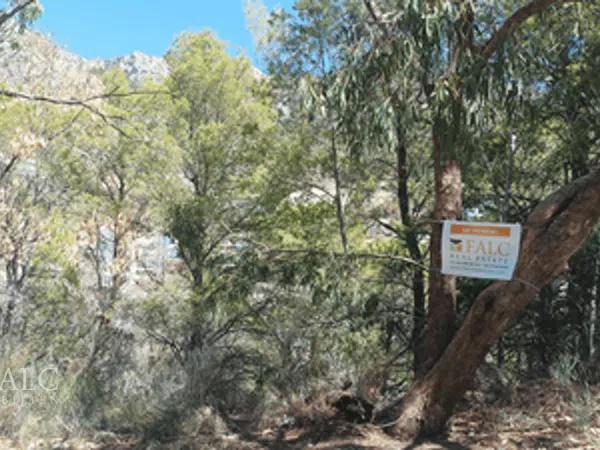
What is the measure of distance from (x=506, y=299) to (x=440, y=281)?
30.0 inches

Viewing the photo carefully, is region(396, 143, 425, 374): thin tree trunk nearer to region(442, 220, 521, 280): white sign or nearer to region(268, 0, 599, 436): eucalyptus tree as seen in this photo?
region(268, 0, 599, 436): eucalyptus tree

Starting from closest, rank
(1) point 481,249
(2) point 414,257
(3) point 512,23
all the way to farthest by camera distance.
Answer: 1. (1) point 481,249
2. (3) point 512,23
3. (2) point 414,257

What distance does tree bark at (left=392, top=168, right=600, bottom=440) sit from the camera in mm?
4570

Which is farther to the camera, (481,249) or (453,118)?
(453,118)

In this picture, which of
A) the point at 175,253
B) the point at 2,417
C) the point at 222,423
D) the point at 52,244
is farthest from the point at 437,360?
the point at 52,244

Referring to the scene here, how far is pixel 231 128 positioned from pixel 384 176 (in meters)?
3.63

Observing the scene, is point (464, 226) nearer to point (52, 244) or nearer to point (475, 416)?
point (475, 416)

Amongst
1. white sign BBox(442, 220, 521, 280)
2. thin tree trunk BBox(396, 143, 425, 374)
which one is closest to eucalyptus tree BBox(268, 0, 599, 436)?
white sign BBox(442, 220, 521, 280)

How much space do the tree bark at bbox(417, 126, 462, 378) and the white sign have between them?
2.71 ft

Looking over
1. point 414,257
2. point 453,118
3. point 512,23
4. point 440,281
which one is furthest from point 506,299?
point 414,257

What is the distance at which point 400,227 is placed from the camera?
8039 millimetres

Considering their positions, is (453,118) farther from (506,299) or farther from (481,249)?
(506,299)

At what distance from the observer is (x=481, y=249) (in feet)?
14.2

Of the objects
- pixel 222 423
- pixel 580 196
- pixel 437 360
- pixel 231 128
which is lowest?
pixel 222 423
